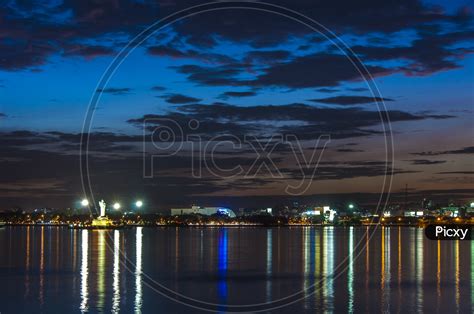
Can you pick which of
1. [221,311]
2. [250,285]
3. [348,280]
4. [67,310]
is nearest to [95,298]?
[67,310]

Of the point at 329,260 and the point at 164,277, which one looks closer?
the point at 164,277

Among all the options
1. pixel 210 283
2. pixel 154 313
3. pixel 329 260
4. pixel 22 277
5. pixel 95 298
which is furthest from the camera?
pixel 329 260

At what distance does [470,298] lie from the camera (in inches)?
1731

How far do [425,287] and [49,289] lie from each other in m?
25.2

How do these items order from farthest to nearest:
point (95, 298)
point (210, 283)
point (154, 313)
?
1. point (210, 283)
2. point (95, 298)
3. point (154, 313)

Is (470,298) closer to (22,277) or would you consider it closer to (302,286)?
(302,286)

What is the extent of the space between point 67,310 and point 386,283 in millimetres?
24296

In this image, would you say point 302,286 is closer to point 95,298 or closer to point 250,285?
point 250,285

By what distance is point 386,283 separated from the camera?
5222 centimetres

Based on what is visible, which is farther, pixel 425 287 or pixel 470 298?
pixel 425 287

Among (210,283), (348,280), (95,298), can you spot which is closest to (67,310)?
(95,298)

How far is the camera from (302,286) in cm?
4984

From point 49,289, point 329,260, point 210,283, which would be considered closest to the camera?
point 49,289

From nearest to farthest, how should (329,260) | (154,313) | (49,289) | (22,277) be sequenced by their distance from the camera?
(154,313) < (49,289) < (22,277) < (329,260)
